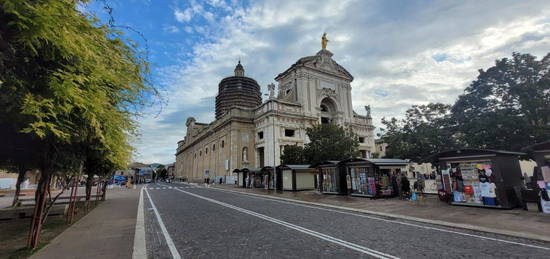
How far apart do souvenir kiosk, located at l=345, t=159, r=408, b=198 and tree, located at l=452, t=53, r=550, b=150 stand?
10.2m

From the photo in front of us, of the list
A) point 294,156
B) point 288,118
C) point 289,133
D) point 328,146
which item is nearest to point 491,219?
point 328,146

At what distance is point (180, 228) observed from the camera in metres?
8.91

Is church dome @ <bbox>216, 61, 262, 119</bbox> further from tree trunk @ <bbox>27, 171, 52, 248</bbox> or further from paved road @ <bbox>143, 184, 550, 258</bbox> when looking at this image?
tree trunk @ <bbox>27, 171, 52, 248</bbox>

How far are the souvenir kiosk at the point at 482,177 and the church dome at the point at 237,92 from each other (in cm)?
7258

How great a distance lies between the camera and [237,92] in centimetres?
8450

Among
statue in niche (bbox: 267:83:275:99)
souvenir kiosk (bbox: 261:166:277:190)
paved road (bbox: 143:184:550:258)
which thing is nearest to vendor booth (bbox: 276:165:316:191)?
souvenir kiosk (bbox: 261:166:277:190)

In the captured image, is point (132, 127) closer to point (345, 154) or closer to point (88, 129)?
point (88, 129)

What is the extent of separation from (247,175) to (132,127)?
103 feet

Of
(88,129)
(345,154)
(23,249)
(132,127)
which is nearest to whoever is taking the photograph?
(88,129)

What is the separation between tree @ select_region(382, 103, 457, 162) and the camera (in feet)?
86.7

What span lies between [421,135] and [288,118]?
24.0 m

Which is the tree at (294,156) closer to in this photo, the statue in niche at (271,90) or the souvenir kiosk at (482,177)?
the statue in niche at (271,90)

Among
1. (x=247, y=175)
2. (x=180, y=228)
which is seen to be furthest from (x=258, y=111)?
(x=180, y=228)

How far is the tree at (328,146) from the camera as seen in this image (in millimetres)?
29703
